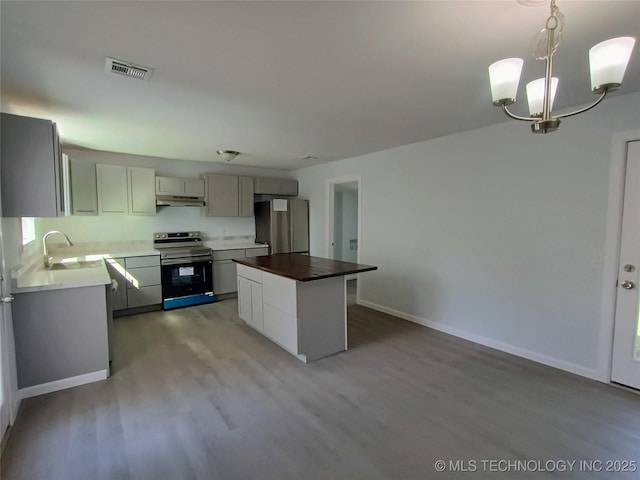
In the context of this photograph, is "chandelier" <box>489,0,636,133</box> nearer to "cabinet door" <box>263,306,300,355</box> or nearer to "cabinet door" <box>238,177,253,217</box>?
"cabinet door" <box>263,306,300,355</box>

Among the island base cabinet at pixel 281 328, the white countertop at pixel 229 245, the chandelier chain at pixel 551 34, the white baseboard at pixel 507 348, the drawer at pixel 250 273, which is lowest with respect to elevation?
the white baseboard at pixel 507 348

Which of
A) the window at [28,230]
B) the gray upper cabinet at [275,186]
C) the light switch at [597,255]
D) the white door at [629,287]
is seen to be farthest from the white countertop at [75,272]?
the white door at [629,287]

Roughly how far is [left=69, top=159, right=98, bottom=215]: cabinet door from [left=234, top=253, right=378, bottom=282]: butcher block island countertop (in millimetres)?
2296

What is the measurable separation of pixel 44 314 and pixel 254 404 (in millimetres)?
1823

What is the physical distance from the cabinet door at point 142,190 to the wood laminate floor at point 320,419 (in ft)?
7.07

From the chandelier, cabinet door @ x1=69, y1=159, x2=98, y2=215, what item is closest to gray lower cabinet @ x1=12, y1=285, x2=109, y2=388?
cabinet door @ x1=69, y1=159, x2=98, y2=215

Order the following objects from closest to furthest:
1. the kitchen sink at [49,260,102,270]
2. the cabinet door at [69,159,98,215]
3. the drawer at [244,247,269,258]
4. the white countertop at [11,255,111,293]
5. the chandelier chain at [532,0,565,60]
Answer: the chandelier chain at [532,0,565,60], the white countertop at [11,255,111,293], the kitchen sink at [49,260,102,270], the cabinet door at [69,159,98,215], the drawer at [244,247,269,258]

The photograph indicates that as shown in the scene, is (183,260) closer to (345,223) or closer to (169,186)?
(169,186)

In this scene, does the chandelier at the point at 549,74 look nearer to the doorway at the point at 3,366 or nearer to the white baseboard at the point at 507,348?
the white baseboard at the point at 507,348

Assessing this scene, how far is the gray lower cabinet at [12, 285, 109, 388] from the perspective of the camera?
2447 millimetres

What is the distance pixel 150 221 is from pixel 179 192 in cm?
66

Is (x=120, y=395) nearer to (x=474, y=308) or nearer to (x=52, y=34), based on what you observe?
(x=52, y=34)

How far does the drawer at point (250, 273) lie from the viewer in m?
3.61

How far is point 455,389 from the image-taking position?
2.56m
